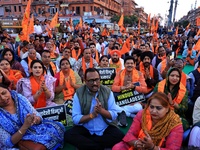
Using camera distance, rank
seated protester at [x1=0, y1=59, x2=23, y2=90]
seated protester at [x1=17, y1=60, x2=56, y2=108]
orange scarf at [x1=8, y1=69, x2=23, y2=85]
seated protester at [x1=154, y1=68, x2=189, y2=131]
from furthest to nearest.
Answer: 1. orange scarf at [x1=8, y1=69, x2=23, y2=85]
2. seated protester at [x1=0, y1=59, x2=23, y2=90]
3. seated protester at [x1=17, y1=60, x2=56, y2=108]
4. seated protester at [x1=154, y1=68, x2=189, y2=131]

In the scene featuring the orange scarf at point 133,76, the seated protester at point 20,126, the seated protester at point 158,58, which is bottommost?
the seated protester at point 20,126

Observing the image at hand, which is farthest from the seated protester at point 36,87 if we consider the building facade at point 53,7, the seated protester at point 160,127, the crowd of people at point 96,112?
the building facade at point 53,7

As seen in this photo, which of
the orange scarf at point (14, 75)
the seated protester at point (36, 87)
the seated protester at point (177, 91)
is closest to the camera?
the seated protester at point (177, 91)

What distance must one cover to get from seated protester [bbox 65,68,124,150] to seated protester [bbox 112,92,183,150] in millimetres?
534

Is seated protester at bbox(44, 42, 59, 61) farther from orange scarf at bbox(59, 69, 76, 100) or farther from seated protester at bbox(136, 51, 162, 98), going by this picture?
seated protester at bbox(136, 51, 162, 98)

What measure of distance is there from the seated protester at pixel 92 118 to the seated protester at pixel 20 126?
0.29 m

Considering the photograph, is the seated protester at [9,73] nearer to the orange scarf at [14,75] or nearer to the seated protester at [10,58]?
the orange scarf at [14,75]

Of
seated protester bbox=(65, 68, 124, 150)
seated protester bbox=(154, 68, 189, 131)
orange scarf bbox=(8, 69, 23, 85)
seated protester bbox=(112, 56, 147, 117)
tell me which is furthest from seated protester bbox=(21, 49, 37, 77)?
seated protester bbox=(154, 68, 189, 131)

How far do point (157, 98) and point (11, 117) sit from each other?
1.69m

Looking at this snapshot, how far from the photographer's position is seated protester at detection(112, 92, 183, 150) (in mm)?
1973

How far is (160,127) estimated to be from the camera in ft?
6.61

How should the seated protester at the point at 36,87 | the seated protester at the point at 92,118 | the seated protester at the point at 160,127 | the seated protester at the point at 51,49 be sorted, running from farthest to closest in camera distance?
1. the seated protester at the point at 51,49
2. the seated protester at the point at 36,87
3. the seated protester at the point at 92,118
4. the seated protester at the point at 160,127

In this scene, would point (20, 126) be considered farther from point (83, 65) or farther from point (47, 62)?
point (83, 65)

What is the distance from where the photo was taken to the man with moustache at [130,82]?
374 centimetres
